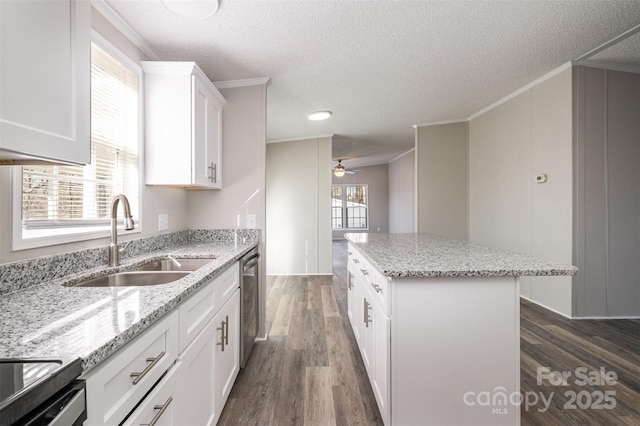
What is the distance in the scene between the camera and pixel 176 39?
2078 millimetres

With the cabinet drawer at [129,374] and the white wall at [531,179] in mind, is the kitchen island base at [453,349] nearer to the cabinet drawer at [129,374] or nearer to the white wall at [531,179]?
the cabinet drawer at [129,374]

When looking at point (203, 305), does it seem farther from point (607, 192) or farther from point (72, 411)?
point (607, 192)

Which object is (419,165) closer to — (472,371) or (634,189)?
(634,189)

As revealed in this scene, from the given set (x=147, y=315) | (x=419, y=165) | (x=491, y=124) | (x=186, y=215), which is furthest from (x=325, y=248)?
(x=147, y=315)

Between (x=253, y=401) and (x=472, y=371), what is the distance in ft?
4.29

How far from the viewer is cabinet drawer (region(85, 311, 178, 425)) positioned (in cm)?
66

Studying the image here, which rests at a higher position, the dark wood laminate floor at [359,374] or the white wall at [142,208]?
the white wall at [142,208]

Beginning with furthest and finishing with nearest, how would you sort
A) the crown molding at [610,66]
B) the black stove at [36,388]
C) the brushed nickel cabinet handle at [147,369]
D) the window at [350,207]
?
the window at [350,207] → the crown molding at [610,66] → the brushed nickel cabinet handle at [147,369] → the black stove at [36,388]

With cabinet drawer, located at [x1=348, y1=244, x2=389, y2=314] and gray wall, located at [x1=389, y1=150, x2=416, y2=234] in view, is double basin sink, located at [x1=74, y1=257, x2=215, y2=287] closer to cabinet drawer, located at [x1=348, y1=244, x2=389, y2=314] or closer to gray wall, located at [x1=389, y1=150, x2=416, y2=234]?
cabinet drawer, located at [x1=348, y1=244, x2=389, y2=314]

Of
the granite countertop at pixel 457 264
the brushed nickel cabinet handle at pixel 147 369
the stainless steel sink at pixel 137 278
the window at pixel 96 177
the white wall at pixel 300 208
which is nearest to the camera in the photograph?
the brushed nickel cabinet handle at pixel 147 369

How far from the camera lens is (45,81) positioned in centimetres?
83

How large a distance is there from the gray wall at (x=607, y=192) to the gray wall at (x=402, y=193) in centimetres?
426

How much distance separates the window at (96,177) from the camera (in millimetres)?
1219

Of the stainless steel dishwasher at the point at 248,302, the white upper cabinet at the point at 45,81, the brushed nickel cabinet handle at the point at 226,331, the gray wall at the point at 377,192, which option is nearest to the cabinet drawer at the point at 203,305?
the brushed nickel cabinet handle at the point at 226,331
